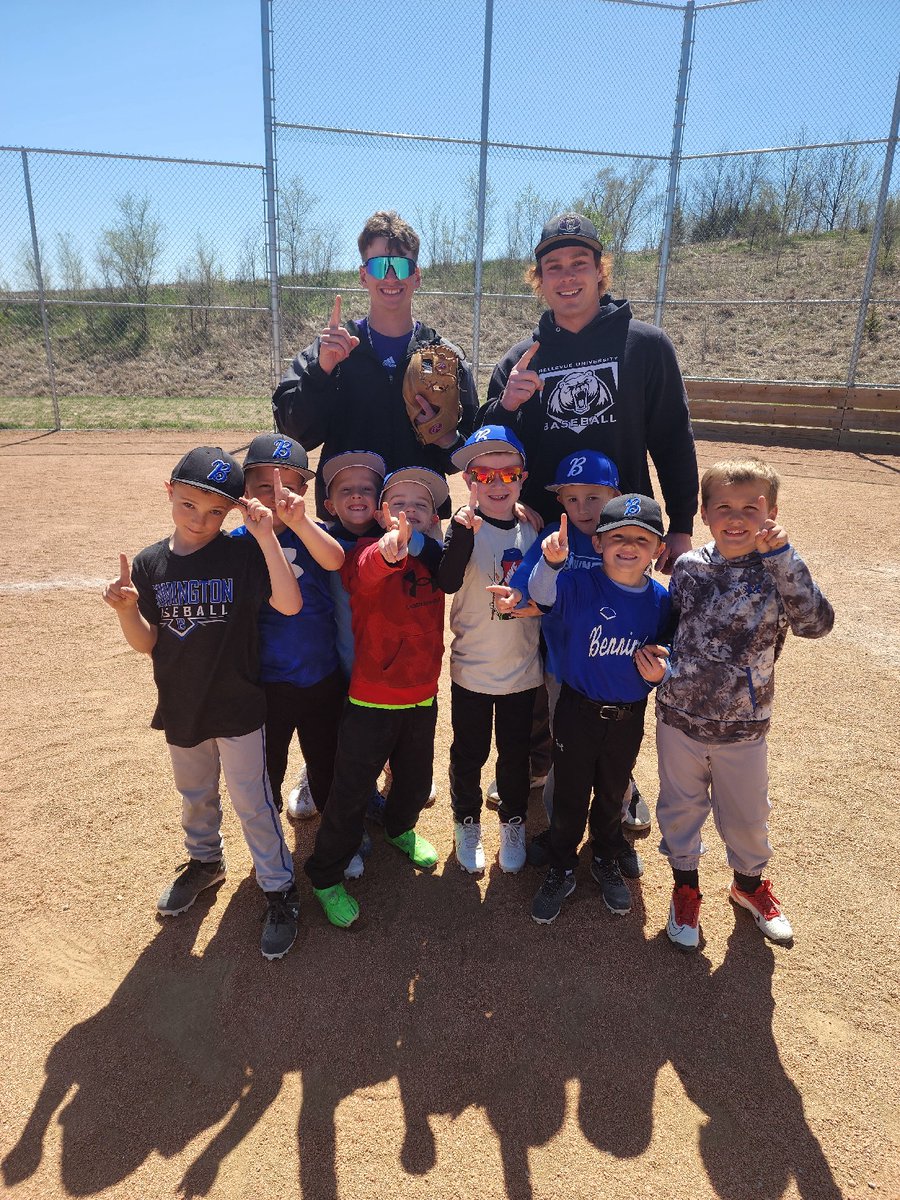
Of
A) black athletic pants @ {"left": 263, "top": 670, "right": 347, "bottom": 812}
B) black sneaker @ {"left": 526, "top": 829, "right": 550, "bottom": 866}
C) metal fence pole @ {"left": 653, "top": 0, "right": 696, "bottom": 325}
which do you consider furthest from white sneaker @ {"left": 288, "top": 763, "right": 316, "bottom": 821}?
metal fence pole @ {"left": 653, "top": 0, "right": 696, "bottom": 325}

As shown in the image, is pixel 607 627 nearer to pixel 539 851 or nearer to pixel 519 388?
pixel 519 388

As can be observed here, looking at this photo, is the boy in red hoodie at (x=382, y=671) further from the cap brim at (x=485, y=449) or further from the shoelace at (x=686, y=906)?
the shoelace at (x=686, y=906)

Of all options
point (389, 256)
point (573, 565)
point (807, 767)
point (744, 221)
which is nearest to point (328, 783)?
point (573, 565)

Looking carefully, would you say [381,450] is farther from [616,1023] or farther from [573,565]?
[616,1023]

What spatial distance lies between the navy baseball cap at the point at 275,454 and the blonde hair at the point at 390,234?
95 centimetres

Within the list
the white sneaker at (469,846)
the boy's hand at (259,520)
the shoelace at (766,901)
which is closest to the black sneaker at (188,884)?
the white sneaker at (469,846)

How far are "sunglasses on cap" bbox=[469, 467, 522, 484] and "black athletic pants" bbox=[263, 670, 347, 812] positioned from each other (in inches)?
35.5

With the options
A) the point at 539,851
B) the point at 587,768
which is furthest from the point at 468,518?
the point at 539,851

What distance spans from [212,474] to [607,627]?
55.5 inches

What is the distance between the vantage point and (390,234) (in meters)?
2.88

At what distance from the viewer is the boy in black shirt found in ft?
7.68

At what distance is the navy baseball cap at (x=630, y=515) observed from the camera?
2.40 metres

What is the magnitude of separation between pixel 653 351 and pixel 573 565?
92cm

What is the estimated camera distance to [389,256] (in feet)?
9.45
